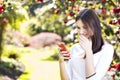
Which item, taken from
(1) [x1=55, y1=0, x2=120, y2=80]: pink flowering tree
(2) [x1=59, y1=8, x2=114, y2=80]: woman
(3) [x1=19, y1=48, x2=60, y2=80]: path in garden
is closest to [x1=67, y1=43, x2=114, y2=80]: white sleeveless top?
(2) [x1=59, y1=8, x2=114, y2=80]: woman

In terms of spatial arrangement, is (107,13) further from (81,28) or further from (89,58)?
(89,58)

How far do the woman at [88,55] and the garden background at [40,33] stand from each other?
66.8 inches

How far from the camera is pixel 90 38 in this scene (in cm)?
328

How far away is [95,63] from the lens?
10.4 ft

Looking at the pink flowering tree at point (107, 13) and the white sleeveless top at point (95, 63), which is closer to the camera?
the white sleeveless top at point (95, 63)

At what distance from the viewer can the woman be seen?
3100 mm

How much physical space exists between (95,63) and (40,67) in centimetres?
832

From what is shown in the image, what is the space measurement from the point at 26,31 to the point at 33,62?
153cm

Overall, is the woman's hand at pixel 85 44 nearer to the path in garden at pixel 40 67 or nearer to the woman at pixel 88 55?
the woman at pixel 88 55

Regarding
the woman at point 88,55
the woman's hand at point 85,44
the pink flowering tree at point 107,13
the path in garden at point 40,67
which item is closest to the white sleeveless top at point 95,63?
the woman at point 88,55

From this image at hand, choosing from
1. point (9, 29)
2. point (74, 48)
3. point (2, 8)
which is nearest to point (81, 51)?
point (74, 48)

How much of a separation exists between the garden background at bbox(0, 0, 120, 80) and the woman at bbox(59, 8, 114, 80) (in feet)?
5.57

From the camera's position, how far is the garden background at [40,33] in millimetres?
5102

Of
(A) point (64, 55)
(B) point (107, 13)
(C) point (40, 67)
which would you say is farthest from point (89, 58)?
(C) point (40, 67)
